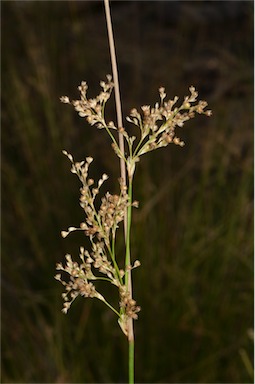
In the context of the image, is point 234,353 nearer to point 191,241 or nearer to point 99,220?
point 191,241

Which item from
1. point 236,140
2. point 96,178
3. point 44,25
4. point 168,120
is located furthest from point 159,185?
point 168,120

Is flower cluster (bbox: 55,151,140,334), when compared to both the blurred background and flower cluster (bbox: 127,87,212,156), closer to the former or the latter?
flower cluster (bbox: 127,87,212,156)

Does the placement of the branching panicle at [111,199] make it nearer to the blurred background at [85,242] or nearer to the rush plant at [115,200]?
the rush plant at [115,200]

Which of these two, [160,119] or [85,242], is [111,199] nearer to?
[160,119]

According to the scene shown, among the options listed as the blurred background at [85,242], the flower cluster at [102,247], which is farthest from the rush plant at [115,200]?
the blurred background at [85,242]

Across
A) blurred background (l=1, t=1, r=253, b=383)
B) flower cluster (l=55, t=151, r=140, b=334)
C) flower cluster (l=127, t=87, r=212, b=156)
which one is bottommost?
flower cluster (l=55, t=151, r=140, b=334)

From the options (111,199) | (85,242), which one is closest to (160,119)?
(111,199)

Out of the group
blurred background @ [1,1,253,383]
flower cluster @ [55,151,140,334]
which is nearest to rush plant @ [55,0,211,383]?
flower cluster @ [55,151,140,334]

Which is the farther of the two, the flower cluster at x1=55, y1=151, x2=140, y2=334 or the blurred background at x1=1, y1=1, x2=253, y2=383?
the blurred background at x1=1, y1=1, x2=253, y2=383

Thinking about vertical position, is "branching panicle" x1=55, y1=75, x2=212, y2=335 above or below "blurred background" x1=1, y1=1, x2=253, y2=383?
below
